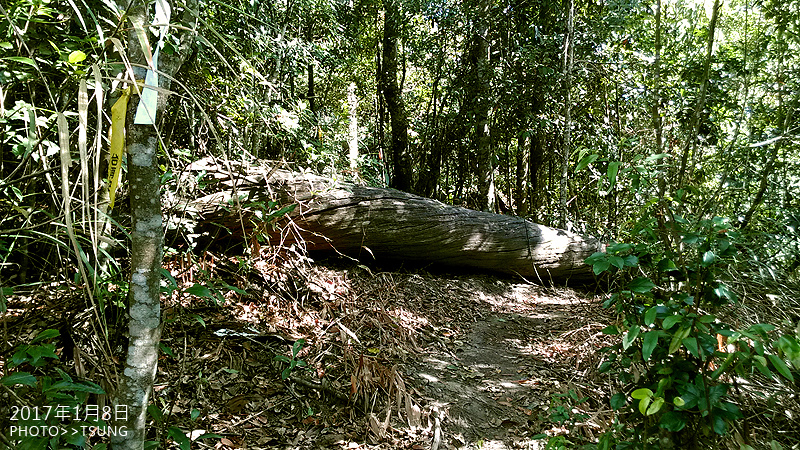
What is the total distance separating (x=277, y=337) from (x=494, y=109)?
16.9 feet

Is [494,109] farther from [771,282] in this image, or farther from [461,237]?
[771,282]

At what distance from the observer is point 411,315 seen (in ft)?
14.2

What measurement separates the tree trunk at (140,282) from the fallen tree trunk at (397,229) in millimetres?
1668

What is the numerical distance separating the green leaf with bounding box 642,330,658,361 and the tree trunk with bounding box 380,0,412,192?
6727 mm

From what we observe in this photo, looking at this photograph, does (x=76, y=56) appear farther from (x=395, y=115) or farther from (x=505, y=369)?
(x=395, y=115)

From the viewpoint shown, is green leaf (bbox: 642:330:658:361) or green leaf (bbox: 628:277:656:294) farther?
green leaf (bbox: 628:277:656:294)

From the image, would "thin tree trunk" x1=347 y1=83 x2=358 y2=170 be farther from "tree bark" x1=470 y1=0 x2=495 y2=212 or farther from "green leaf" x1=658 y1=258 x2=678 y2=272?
"green leaf" x1=658 y1=258 x2=678 y2=272

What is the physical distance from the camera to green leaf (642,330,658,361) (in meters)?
1.57

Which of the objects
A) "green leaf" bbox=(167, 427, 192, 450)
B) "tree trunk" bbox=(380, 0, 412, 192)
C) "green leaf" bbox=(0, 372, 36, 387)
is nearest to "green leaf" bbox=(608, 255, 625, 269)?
"green leaf" bbox=(167, 427, 192, 450)

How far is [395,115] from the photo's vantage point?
8.05 m

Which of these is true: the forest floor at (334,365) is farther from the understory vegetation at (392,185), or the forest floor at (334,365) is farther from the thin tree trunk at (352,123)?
the thin tree trunk at (352,123)

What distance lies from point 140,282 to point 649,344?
70.7 inches

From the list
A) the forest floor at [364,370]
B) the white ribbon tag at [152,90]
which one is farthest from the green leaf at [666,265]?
the white ribbon tag at [152,90]

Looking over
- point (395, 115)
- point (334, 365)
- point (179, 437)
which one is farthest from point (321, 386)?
point (395, 115)
